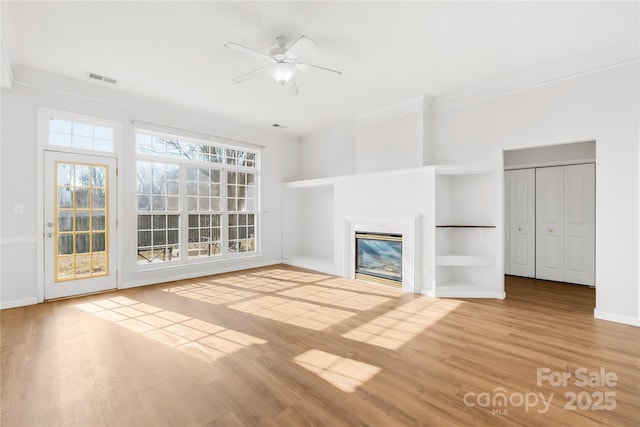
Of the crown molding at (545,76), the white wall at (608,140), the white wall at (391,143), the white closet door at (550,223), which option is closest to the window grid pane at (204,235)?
the white wall at (391,143)

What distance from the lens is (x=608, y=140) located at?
11.3 feet

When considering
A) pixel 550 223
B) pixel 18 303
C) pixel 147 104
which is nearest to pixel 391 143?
pixel 550 223

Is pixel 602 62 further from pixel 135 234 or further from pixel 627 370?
pixel 135 234

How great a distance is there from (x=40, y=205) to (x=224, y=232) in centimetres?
274

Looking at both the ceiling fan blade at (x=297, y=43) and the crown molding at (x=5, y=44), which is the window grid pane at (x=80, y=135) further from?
the ceiling fan blade at (x=297, y=43)

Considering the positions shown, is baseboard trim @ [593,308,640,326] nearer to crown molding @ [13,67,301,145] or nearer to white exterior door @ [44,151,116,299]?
crown molding @ [13,67,301,145]

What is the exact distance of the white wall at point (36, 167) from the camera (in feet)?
12.5

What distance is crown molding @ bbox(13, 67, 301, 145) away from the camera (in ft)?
13.1

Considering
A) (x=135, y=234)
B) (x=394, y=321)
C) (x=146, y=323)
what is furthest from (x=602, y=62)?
(x=135, y=234)

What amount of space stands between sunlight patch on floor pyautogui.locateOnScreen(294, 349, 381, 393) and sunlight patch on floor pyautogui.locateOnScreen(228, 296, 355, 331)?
0.61m

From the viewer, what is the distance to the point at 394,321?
11.1 feet

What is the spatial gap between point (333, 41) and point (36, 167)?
412cm

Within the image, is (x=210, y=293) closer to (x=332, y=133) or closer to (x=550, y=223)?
(x=332, y=133)

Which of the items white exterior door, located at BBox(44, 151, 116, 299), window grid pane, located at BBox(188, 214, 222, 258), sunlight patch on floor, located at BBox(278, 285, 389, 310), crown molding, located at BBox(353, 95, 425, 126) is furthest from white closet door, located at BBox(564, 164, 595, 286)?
white exterior door, located at BBox(44, 151, 116, 299)
